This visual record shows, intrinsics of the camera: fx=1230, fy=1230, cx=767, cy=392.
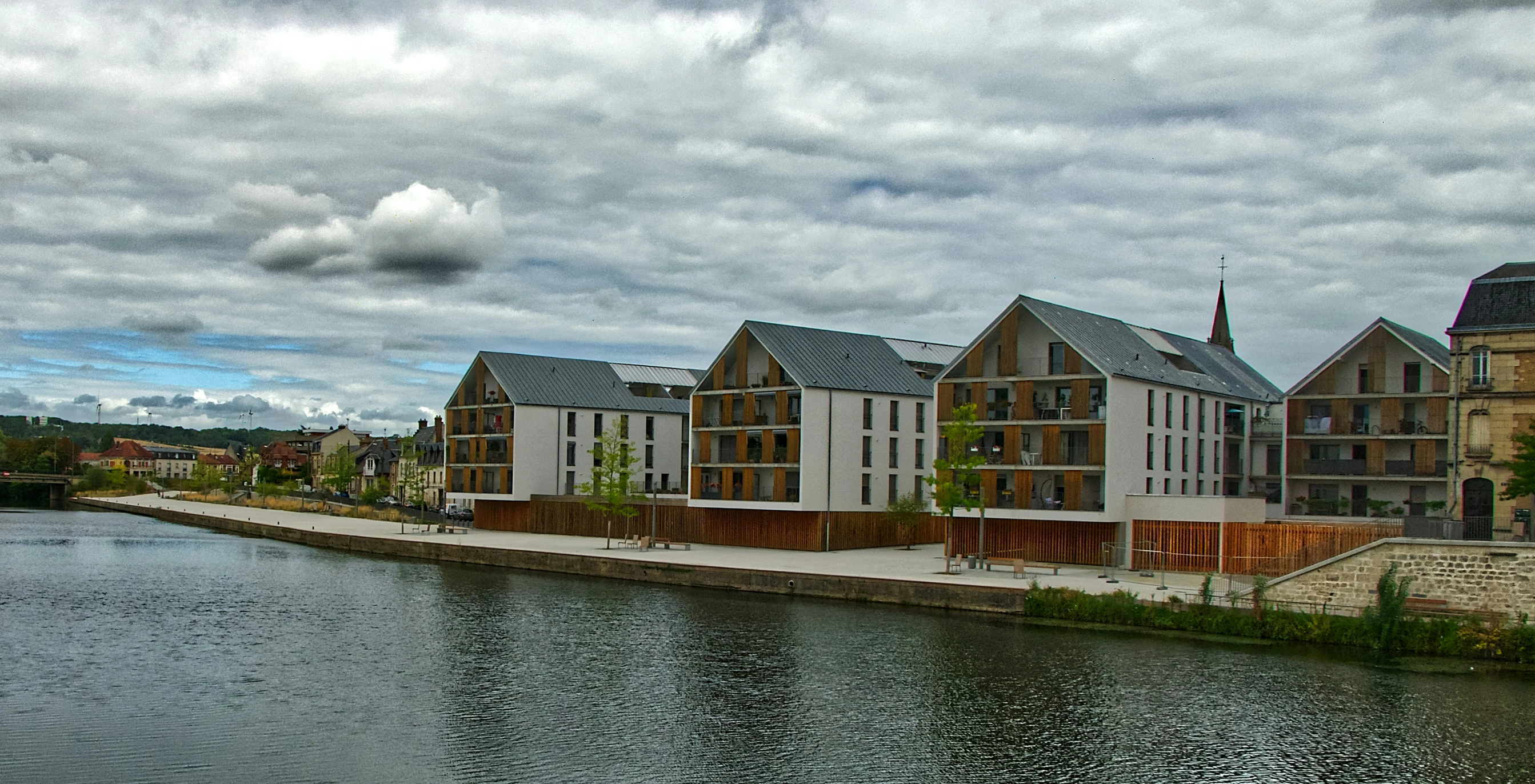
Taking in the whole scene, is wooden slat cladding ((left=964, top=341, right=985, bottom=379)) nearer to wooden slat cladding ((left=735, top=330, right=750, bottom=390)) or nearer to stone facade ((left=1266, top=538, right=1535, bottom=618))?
wooden slat cladding ((left=735, top=330, right=750, bottom=390))

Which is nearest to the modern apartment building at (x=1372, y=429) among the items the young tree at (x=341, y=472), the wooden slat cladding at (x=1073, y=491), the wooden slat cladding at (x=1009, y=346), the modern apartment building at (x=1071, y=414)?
the modern apartment building at (x=1071, y=414)

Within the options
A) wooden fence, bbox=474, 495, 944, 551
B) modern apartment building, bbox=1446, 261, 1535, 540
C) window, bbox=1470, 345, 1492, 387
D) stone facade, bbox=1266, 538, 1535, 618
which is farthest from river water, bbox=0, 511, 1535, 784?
window, bbox=1470, 345, 1492, 387

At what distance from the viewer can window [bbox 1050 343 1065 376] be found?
52.5 m

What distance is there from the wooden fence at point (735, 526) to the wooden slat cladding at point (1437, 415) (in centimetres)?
2394

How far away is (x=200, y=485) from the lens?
5802 inches

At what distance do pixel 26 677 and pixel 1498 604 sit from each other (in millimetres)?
37334

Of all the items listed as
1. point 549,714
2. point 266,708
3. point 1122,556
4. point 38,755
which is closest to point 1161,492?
point 1122,556

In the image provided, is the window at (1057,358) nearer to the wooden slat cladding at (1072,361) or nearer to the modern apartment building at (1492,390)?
the wooden slat cladding at (1072,361)

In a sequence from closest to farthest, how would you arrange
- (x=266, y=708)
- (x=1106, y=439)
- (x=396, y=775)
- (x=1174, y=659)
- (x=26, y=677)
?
1. (x=396, y=775)
2. (x=266, y=708)
3. (x=26, y=677)
4. (x=1174, y=659)
5. (x=1106, y=439)

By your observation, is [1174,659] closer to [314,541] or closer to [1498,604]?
[1498,604]

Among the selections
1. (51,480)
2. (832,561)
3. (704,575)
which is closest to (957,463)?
(832,561)

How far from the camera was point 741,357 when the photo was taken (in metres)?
63.8

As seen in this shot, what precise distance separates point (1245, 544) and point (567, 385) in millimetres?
47594

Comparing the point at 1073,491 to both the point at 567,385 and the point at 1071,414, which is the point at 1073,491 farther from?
the point at 567,385
